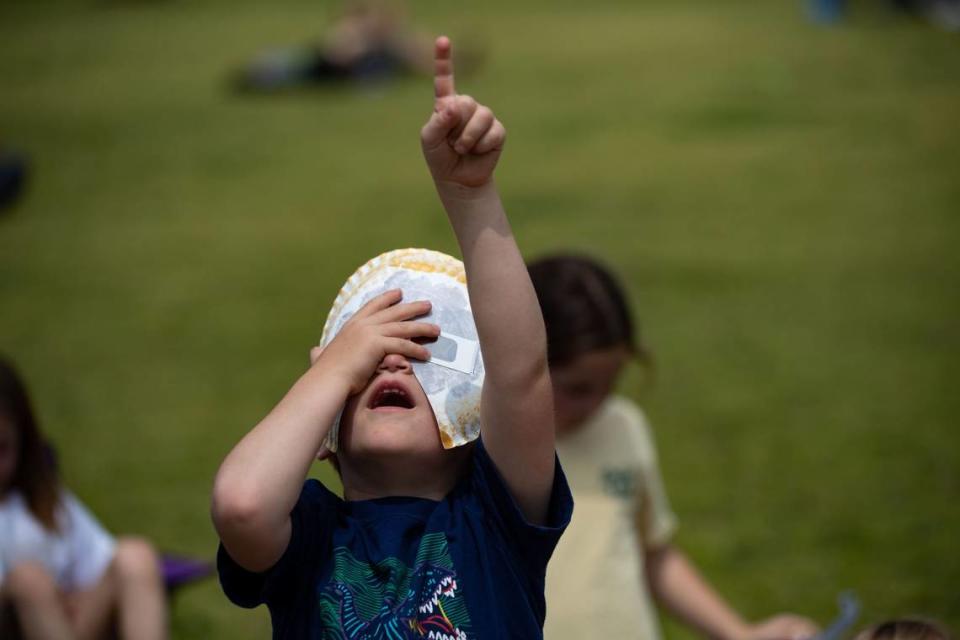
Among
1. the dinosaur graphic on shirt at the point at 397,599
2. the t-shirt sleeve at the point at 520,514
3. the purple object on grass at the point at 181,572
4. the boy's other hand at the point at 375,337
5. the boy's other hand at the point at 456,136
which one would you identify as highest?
the boy's other hand at the point at 456,136

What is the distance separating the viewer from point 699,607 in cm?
287

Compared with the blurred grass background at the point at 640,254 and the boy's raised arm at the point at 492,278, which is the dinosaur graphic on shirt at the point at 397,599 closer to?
the boy's raised arm at the point at 492,278

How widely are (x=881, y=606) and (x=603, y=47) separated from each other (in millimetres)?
13827

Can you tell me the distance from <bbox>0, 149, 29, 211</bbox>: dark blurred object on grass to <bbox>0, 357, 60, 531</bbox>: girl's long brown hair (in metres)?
7.29

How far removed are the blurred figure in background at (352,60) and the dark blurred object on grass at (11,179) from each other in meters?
4.66

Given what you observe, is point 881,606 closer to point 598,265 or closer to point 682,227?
point 598,265

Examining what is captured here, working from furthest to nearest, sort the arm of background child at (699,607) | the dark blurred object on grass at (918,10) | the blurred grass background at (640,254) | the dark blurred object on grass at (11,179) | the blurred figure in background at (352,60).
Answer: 1. the dark blurred object on grass at (918,10)
2. the blurred figure in background at (352,60)
3. the dark blurred object on grass at (11,179)
4. the blurred grass background at (640,254)
5. the arm of background child at (699,607)

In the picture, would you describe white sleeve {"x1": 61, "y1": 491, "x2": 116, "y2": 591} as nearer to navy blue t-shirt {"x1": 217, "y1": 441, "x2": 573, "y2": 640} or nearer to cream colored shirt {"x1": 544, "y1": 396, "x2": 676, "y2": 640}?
cream colored shirt {"x1": 544, "y1": 396, "x2": 676, "y2": 640}

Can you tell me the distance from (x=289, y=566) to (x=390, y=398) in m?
0.29

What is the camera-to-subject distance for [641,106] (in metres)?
13.0

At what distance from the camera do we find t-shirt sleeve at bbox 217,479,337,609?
1663mm

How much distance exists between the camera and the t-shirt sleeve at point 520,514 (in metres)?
1.69

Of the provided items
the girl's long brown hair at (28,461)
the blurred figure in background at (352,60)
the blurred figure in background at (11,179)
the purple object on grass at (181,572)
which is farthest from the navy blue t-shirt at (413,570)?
the blurred figure in background at (352,60)

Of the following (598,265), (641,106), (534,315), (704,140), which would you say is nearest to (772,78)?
(641,106)
